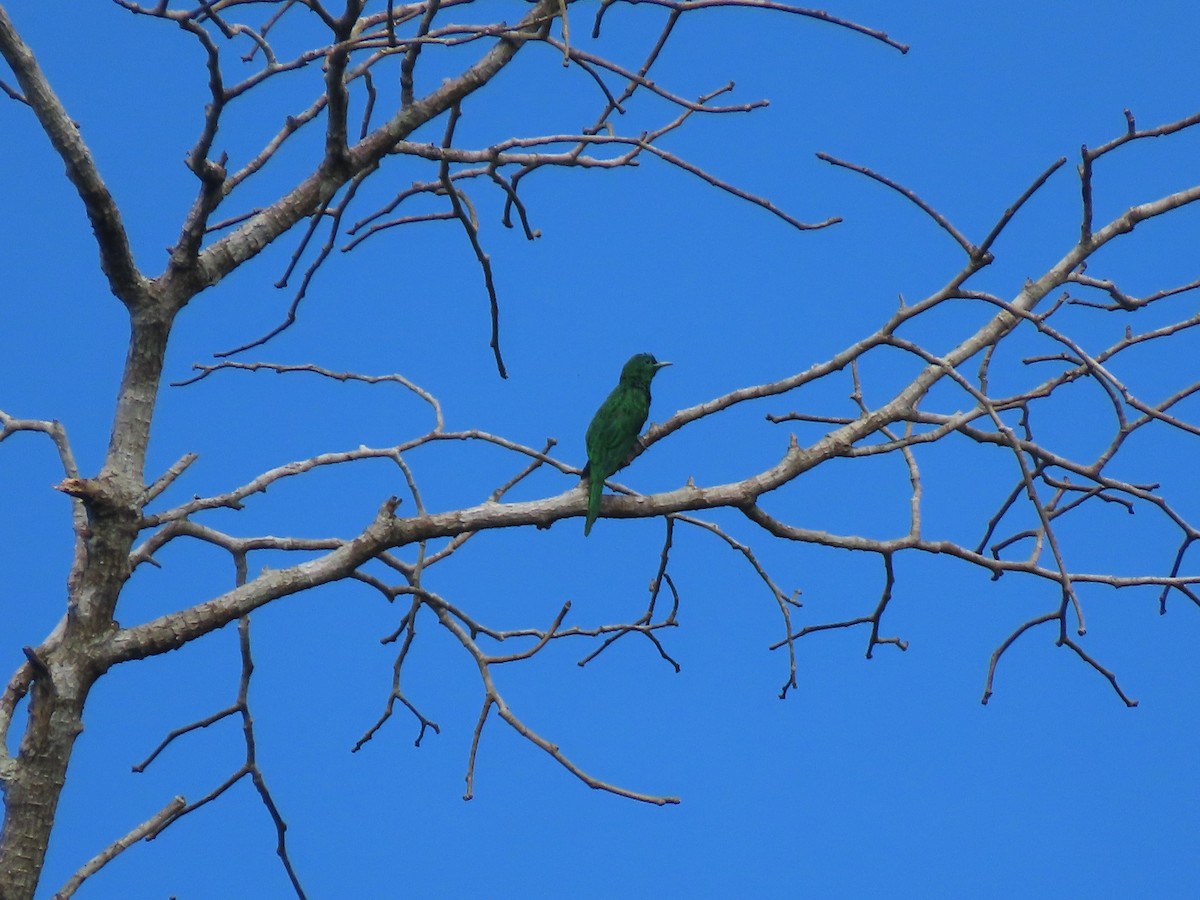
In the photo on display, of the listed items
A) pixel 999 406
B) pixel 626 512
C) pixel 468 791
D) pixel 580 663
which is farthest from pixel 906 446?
pixel 468 791

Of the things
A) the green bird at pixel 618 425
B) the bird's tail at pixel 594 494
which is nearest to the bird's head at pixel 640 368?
the green bird at pixel 618 425

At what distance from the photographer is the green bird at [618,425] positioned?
4145mm

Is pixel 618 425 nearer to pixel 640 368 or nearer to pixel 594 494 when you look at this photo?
pixel 640 368

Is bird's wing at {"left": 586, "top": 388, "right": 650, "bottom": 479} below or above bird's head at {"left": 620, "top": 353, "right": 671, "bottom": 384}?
below

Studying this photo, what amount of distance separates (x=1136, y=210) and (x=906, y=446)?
0.92 m

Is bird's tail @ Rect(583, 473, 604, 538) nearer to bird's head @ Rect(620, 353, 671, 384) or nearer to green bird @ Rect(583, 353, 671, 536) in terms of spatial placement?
green bird @ Rect(583, 353, 671, 536)

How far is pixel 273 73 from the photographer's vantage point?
11.9 feet

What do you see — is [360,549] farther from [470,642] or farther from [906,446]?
[906,446]

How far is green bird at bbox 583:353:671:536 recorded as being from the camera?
13.6 ft

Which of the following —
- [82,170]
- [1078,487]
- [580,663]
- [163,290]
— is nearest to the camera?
[82,170]

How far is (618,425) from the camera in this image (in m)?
4.74

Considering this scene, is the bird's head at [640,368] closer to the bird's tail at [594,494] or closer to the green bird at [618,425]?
the green bird at [618,425]

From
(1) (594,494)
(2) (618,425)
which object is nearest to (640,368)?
(2) (618,425)

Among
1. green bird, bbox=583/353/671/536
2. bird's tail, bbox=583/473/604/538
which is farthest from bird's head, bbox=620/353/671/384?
bird's tail, bbox=583/473/604/538
